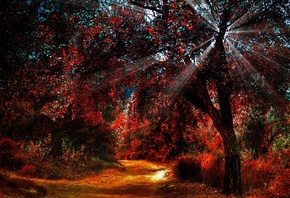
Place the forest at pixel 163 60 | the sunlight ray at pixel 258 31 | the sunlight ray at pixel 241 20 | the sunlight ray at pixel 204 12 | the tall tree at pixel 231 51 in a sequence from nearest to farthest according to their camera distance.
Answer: the forest at pixel 163 60, the tall tree at pixel 231 51, the sunlight ray at pixel 204 12, the sunlight ray at pixel 258 31, the sunlight ray at pixel 241 20

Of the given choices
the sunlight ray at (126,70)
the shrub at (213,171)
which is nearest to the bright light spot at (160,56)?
the sunlight ray at (126,70)

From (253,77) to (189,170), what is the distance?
9238mm

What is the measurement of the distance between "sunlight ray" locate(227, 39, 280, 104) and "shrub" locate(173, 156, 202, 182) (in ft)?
23.9

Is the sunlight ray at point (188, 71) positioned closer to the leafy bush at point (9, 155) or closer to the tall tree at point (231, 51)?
the tall tree at point (231, 51)

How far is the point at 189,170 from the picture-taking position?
18.4m

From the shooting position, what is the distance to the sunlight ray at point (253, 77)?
11.1 meters

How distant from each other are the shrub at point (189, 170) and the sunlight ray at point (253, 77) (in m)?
7.28

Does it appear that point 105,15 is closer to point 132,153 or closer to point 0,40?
point 0,40

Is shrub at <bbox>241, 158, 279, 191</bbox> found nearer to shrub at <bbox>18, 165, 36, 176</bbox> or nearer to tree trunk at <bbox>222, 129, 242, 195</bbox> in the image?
tree trunk at <bbox>222, 129, 242, 195</bbox>

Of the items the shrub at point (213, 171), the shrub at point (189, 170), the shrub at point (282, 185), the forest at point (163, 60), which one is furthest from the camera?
the shrub at point (189, 170)

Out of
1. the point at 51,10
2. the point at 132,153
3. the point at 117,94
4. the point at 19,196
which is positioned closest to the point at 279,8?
the point at 117,94

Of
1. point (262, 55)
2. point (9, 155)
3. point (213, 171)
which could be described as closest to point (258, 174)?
point (213, 171)

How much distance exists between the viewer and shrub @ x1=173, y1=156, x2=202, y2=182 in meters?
17.2

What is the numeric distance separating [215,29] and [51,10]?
6709mm
